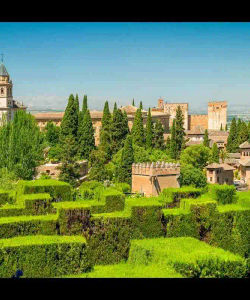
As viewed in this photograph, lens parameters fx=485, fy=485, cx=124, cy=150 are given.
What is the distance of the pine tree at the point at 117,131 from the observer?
104 ft

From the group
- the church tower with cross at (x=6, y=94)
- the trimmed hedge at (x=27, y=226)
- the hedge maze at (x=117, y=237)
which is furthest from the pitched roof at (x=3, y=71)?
the trimmed hedge at (x=27, y=226)

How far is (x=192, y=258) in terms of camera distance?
7.41 meters

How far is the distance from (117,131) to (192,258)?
24991 mm

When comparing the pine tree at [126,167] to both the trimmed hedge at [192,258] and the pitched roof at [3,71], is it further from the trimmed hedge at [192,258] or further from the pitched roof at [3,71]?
the pitched roof at [3,71]

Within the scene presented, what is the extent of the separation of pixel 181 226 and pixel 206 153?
2087 cm

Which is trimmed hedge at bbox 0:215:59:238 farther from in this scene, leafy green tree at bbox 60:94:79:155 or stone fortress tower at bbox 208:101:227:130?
stone fortress tower at bbox 208:101:227:130

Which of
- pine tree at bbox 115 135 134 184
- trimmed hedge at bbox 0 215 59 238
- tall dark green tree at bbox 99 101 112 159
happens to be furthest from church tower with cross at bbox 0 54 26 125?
trimmed hedge at bbox 0 215 59 238

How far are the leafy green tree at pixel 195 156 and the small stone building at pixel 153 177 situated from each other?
265 inches

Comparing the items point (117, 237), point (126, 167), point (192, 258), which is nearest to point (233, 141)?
point (126, 167)

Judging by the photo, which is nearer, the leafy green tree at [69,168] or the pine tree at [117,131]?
the leafy green tree at [69,168]

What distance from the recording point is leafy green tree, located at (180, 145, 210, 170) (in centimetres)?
2936
